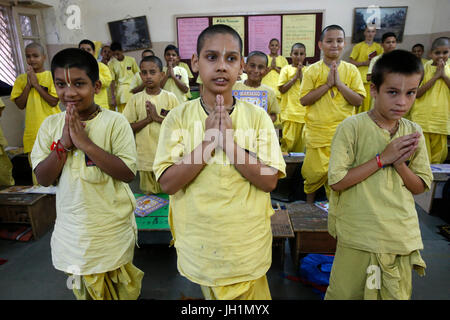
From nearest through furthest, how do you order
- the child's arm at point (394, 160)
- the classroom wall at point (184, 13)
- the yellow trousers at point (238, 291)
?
the yellow trousers at point (238, 291), the child's arm at point (394, 160), the classroom wall at point (184, 13)

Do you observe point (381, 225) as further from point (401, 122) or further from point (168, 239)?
point (168, 239)

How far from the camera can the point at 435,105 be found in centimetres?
392

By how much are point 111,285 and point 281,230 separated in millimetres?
1334

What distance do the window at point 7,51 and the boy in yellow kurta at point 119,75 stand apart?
5.12 ft

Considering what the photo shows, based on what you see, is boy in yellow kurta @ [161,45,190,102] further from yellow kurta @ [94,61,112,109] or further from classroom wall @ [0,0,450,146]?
classroom wall @ [0,0,450,146]

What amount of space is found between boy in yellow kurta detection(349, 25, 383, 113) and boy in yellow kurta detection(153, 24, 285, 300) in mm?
5622

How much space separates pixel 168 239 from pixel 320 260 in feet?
4.28

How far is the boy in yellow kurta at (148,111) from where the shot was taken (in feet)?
10.1

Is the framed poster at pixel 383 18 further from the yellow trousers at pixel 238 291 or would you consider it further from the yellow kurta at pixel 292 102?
the yellow trousers at pixel 238 291

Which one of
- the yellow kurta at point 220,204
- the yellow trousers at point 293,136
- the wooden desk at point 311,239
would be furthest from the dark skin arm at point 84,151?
the yellow trousers at point 293,136

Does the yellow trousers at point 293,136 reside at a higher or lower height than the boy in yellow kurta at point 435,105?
lower

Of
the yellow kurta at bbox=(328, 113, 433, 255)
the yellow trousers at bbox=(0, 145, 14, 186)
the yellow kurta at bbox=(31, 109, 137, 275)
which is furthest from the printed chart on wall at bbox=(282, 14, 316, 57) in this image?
the yellow kurta at bbox=(31, 109, 137, 275)

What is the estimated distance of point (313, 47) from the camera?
6.76 m
